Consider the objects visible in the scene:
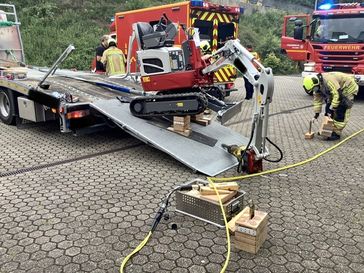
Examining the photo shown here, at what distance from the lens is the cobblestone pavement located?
10.3 feet

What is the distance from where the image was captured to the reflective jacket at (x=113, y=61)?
28.5ft

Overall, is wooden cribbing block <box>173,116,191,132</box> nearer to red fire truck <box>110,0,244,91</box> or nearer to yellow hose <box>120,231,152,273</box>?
yellow hose <box>120,231,152,273</box>

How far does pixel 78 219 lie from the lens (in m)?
3.80

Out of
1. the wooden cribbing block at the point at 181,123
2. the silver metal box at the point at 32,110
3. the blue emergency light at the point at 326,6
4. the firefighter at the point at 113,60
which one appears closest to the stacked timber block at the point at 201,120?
the wooden cribbing block at the point at 181,123

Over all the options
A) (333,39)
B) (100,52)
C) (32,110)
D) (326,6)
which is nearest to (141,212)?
(32,110)

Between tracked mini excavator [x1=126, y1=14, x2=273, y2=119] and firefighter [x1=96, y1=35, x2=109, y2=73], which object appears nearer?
tracked mini excavator [x1=126, y1=14, x2=273, y2=119]

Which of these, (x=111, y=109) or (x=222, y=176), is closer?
(x=222, y=176)

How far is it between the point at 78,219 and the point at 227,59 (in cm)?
302

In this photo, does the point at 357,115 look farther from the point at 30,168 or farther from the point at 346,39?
the point at 30,168

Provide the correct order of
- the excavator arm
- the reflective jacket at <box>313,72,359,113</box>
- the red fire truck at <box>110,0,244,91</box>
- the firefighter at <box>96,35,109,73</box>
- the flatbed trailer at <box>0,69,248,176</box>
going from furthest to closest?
the red fire truck at <box>110,0,244,91</box> < the firefighter at <box>96,35,109,73</box> < the reflective jacket at <box>313,72,359,113</box> < the flatbed trailer at <box>0,69,248,176</box> < the excavator arm

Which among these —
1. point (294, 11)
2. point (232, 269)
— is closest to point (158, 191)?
point (232, 269)

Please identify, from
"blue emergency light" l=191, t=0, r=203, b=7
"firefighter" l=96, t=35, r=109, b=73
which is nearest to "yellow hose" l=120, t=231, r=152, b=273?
"firefighter" l=96, t=35, r=109, b=73

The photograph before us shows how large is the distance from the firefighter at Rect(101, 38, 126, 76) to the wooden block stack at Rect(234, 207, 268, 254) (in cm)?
624

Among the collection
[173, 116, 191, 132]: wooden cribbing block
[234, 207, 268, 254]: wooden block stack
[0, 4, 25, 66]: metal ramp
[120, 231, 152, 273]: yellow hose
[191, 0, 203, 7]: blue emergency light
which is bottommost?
[120, 231, 152, 273]: yellow hose
